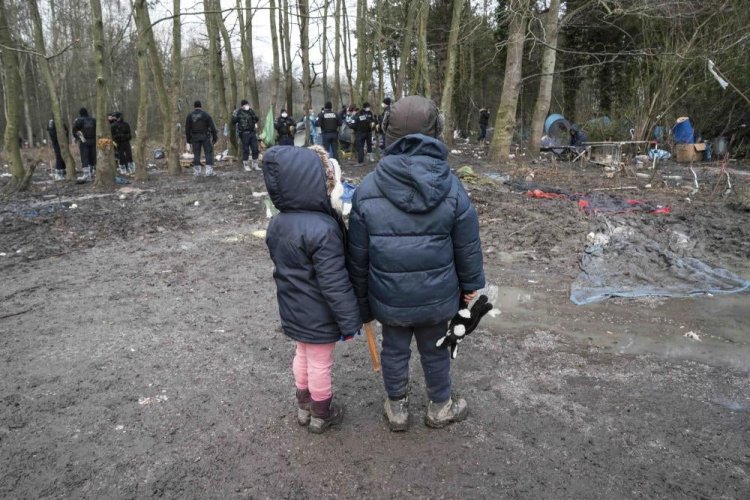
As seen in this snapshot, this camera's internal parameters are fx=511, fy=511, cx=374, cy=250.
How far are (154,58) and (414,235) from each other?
13478mm

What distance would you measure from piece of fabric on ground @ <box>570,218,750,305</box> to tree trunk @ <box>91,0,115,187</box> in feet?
35.8

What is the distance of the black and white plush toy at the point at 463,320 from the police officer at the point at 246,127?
44.9 ft

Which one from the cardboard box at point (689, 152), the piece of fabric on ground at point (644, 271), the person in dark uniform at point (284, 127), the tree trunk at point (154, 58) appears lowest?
the piece of fabric on ground at point (644, 271)

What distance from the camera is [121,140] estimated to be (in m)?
15.6

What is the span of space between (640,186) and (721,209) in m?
2.63

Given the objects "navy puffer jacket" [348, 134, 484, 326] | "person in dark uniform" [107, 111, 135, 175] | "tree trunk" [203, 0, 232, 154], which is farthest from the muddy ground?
"tree trunk" [203, 0, 232, 154]

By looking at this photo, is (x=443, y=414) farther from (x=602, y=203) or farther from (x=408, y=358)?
(x=602, y=203)

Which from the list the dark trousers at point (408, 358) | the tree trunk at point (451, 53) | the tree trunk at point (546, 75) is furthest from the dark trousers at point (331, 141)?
the dark trousers at point (408, 358)

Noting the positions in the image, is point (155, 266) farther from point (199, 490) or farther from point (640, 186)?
point (640, 186)

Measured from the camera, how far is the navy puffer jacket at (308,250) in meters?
2.65

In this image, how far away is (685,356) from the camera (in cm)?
388

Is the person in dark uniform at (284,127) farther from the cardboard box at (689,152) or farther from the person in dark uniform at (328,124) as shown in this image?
the cardboard box at (689,152)

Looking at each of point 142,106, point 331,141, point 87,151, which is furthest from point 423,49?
point 87,151

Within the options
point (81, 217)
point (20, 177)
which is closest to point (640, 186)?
point (81, 217)
